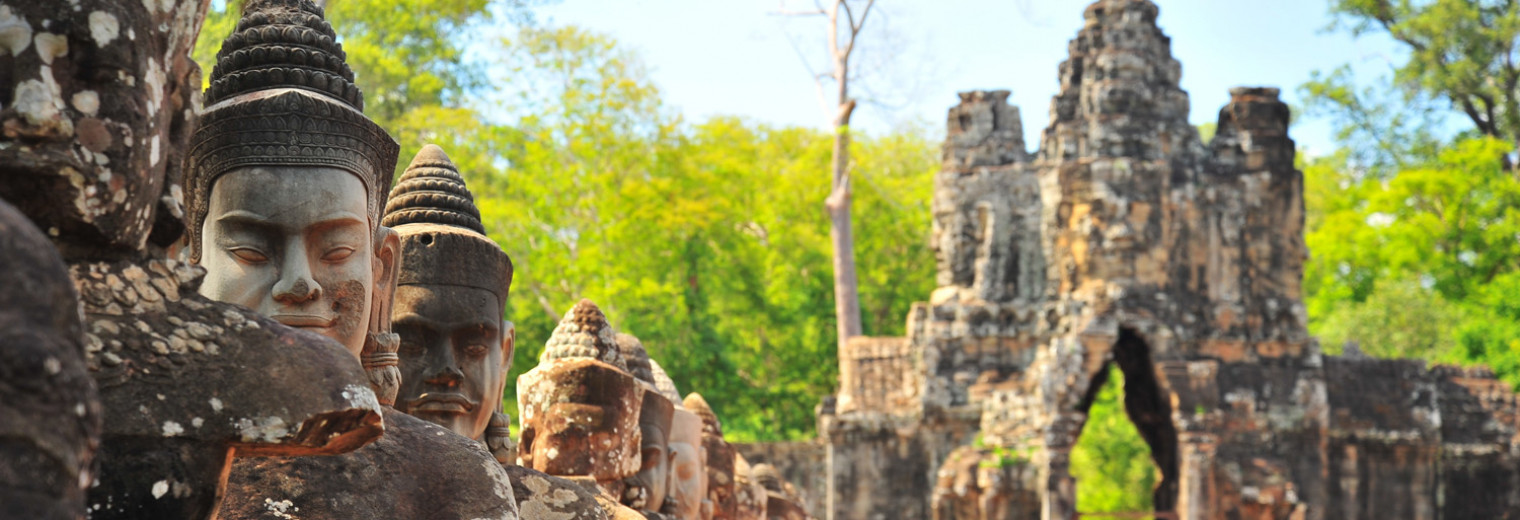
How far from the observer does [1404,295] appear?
107 feet

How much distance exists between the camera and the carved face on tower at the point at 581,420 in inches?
199

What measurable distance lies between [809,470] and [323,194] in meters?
21.3

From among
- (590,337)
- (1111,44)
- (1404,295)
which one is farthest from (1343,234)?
(590,337)

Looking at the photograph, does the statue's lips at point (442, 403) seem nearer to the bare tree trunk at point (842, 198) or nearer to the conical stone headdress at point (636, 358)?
the conical stone headdress at point (636, 358)

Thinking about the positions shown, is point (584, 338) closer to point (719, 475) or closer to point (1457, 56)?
point (719, 475)

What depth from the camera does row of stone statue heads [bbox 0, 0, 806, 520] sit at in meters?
1.73

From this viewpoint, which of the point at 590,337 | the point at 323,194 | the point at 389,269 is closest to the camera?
the point at 323,194

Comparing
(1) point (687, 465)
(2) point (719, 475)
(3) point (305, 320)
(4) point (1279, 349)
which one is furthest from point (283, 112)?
(4) point (1279, 349)

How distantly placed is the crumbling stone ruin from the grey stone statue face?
1906 centimetres

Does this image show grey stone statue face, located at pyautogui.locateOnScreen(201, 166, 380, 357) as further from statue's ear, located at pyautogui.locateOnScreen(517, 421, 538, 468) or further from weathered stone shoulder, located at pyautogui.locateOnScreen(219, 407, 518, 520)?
statue's ear, located at pyautogui.locateOnScreen(517, 421, 538, 468)

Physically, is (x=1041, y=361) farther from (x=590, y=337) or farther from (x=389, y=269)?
(x=389, y=269)

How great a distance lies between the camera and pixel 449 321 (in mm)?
4609

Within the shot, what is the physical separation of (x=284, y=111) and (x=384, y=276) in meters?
0.68

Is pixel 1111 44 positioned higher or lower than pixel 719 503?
higher
